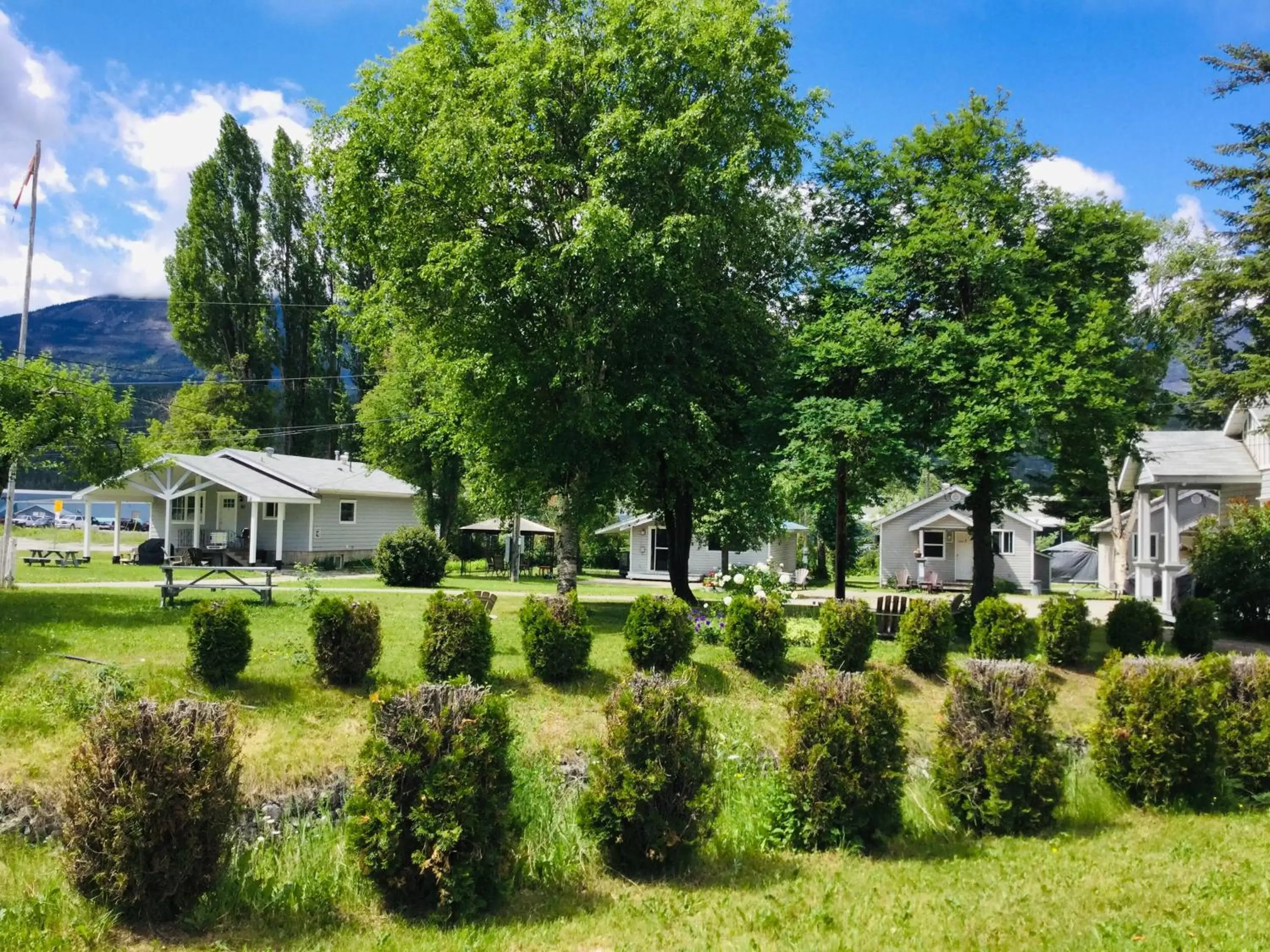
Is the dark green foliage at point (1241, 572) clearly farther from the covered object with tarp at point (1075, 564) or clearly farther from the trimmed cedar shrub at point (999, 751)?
the covered object with tarp at point (1075, 564)

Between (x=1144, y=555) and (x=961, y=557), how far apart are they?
51.0 feet

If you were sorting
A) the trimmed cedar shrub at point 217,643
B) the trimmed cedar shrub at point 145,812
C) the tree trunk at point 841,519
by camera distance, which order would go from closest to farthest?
the trimmed cedar shrub at point 145,812
the trimmed cedar shrub at point 217,643
the tree trunk at point 841,519

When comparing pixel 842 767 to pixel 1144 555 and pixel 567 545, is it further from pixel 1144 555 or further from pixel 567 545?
pixel 1144 555

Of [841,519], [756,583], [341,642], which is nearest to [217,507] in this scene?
[756,583]

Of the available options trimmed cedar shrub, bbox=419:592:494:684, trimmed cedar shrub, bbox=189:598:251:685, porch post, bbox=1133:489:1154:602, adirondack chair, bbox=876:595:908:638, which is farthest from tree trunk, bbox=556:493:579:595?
porch post, bbox=1133:489:1154:602

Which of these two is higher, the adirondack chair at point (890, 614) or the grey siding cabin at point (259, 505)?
the grey siding cabin at point (259, 505)

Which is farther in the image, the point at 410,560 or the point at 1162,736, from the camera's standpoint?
the point at 410,560

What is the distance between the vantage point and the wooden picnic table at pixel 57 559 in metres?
29.0

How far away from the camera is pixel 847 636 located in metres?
11.8

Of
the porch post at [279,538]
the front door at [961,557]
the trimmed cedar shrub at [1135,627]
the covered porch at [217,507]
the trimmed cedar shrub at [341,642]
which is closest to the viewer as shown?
the trimmed cedar shrub at [341,642]

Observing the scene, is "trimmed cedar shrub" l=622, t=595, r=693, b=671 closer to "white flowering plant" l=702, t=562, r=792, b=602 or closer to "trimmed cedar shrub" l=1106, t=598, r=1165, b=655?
"white flowering plant" l=702, t=562, r=792, b=602

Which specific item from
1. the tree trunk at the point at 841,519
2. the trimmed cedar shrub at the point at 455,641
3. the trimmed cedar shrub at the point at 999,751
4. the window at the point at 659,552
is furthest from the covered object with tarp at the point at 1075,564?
the trimmed cedar shrub at the point at 999,751

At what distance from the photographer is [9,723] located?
8164 millimetres

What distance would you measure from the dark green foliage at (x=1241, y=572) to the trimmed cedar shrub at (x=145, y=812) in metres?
18.4
